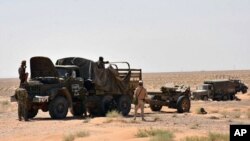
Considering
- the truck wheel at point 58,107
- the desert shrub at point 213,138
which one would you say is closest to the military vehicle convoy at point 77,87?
the truck wheel at point 58,107

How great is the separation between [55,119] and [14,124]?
2.36 m

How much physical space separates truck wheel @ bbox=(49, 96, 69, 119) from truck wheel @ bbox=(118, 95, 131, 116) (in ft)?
11.0

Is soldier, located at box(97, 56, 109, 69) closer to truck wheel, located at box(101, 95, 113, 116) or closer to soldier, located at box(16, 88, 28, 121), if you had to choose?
truck wheel, located at box(101, 95, 113, 116)

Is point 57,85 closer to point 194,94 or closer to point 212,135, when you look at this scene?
point 212,135

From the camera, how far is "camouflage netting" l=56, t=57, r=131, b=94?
26922 millimetres

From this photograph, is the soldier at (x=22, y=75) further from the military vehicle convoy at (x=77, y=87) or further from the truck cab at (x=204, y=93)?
the truck cab at (x=204, y=93)

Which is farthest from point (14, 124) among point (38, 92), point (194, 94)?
point (194, 94)

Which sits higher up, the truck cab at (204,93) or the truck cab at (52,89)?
the truck cab at (52,89)

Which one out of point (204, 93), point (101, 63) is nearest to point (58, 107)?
point (101, 63)

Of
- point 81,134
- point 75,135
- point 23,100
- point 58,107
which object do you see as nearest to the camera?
point 75,135

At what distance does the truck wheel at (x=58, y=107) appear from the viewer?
24906 millimetres

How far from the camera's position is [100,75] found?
2703 centimetres

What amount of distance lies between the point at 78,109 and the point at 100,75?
2.01 m

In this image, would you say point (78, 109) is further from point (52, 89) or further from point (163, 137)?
point (163, 137)
